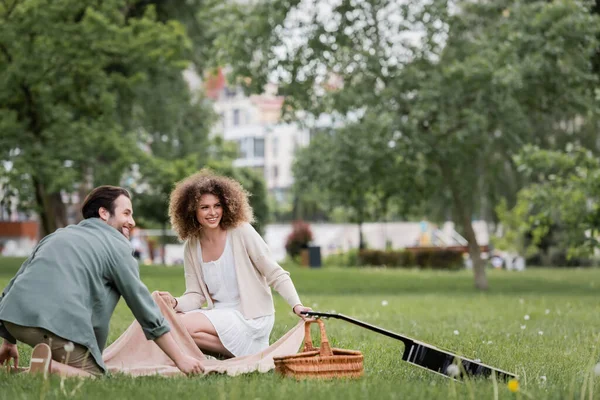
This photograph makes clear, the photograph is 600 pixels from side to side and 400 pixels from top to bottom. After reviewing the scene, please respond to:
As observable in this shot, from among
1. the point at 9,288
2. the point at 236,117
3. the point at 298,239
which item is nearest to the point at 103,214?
the point at 9,288

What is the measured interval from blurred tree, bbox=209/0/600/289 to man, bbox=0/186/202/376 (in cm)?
1543

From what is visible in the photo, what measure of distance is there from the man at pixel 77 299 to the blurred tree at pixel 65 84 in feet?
57.1

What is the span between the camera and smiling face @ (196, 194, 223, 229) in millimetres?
7777

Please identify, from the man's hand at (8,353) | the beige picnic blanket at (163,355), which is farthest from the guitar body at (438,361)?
the man's hand at (8,353)

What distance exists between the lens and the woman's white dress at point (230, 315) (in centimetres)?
762

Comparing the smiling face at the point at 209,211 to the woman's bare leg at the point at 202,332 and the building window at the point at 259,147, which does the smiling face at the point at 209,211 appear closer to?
the woman's bare leg at the point at 202,332

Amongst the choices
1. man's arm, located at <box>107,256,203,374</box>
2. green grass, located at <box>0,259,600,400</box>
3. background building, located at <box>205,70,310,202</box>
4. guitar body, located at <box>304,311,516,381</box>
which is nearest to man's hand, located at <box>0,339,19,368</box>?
green grass, located at <box>0,259,600,400</box>

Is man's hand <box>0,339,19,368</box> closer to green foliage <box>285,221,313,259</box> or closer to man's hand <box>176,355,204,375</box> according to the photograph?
man's hand <box>176,355,204,375</box>

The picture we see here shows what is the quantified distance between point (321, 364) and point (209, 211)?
1.65 metres

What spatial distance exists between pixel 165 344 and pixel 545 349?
4067 mm

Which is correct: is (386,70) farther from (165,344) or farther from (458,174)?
(165,344)

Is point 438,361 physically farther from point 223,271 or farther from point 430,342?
point 430,342

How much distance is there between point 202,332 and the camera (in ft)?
24.8

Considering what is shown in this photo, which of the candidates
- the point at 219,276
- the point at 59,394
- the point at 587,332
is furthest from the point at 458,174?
the point at 59,394
